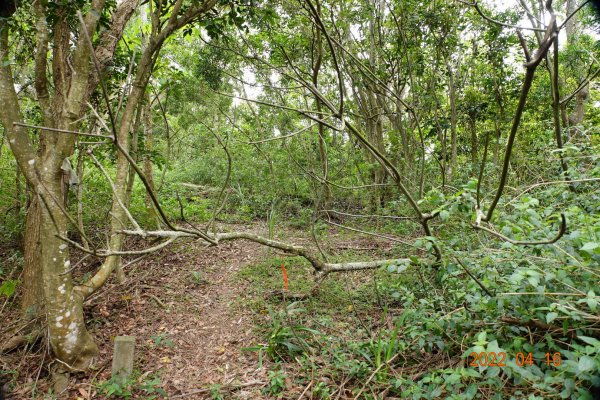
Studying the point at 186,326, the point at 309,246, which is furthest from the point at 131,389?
the point at 309,246

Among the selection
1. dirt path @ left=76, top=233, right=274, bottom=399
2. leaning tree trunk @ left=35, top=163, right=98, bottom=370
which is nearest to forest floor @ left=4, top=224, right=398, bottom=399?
dirt path @ left=76, top=233, right=274, bottom=399

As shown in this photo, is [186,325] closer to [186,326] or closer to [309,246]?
[186,326]

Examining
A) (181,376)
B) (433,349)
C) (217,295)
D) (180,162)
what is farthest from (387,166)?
(180,162)

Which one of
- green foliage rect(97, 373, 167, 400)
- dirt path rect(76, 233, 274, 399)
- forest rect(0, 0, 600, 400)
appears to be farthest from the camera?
dirt path rect(76, 233, 274, 399)

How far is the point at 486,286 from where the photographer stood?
2357mm

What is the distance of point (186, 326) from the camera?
4.26 metres

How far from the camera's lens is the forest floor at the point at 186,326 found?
3201 millimetres

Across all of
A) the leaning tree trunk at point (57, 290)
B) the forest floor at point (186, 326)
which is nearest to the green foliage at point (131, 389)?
the forest floor at point (186, 326)

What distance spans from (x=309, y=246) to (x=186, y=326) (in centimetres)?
273

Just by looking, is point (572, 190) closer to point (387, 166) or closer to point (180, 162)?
point (387, 166)

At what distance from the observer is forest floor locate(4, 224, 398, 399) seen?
3201 mm

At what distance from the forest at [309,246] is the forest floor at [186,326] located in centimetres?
3

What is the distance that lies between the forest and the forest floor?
0.09 ft

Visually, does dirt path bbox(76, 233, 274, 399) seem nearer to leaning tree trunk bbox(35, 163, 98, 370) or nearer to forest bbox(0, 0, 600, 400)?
forest bbox(0, 0, 600, 400)
